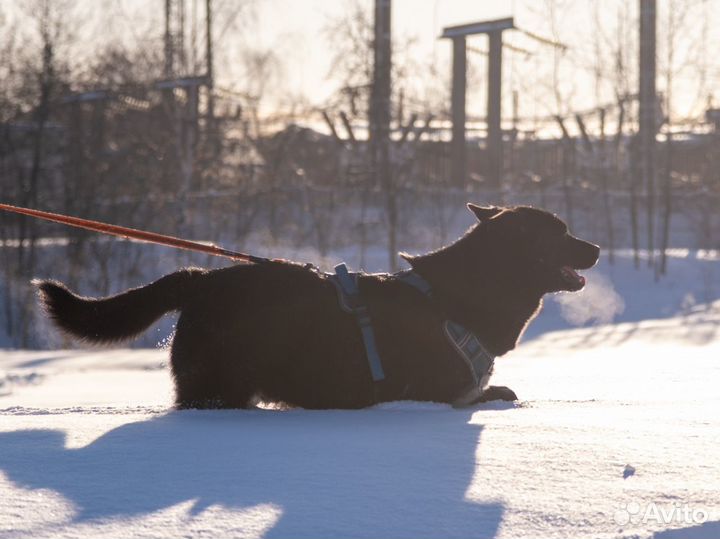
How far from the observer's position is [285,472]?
2791 mm

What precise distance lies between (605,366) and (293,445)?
454cm

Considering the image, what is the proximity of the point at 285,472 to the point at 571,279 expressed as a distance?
101 inches

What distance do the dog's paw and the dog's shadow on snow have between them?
1.05 m

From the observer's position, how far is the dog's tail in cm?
434

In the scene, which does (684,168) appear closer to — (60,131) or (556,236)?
(60,131)

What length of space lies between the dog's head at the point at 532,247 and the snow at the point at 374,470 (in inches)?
22.9

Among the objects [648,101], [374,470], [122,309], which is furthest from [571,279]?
[648,101]

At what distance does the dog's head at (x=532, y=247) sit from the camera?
15.8ft

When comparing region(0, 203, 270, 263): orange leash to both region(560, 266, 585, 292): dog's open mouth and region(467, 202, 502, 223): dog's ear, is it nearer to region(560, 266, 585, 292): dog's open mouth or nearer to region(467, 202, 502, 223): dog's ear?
region(467, 202, 502, 223): dog's ear

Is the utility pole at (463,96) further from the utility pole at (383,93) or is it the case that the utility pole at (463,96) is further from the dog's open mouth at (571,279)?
the dog's open mouth at (571,279)

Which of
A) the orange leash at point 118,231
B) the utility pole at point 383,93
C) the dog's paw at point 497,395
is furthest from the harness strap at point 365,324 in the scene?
the utility pole at point 383,93
